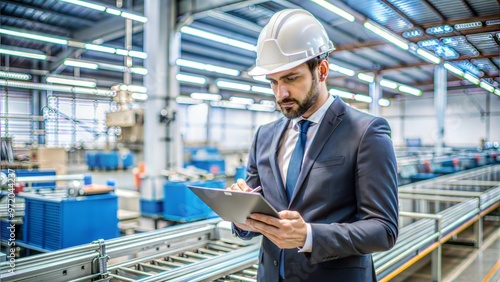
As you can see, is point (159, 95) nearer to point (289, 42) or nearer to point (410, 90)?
point (289, 42)

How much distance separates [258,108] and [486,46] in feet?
66.2

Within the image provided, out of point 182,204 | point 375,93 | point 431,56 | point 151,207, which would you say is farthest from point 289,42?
point 375,93

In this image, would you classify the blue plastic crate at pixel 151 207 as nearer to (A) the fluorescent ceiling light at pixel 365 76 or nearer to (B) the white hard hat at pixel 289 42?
(B) the white hard hat at pixel 289 42

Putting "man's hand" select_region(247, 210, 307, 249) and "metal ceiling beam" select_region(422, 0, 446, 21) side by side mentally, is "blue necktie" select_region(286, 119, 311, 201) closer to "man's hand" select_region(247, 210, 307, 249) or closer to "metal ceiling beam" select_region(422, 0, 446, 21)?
"man's hand" select_region(247, 210, 307, 249)

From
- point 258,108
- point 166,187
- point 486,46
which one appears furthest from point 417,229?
point 258,108

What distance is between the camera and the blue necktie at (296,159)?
116cm

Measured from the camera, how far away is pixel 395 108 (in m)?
22.2

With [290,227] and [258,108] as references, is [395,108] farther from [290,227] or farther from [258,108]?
[290,227]

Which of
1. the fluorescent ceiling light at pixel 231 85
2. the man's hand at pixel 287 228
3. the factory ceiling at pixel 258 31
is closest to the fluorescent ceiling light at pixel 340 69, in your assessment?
the factory ceiling at pixel 258 31

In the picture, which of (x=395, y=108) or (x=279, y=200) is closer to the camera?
(x=279, y=200)

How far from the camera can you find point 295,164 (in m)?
1.17

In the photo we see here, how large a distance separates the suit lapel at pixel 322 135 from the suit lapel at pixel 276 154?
0.17ft

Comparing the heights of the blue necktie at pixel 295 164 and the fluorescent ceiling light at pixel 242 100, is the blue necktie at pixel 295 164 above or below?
below

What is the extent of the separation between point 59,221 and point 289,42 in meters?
3.04
